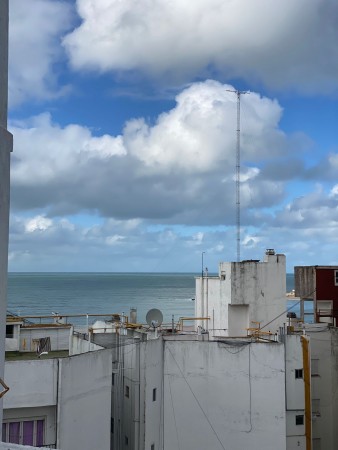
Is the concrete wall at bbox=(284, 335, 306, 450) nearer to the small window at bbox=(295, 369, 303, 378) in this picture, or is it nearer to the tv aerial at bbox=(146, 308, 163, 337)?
the small window at bbox=(295, 369, 303, 378)

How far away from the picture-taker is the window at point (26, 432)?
19.7 meters

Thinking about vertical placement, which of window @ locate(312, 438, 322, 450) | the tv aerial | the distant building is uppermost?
the distant building

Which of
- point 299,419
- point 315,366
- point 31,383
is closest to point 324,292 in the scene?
point 315,366

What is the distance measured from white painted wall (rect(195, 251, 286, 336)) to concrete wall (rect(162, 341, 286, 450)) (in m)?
7.36

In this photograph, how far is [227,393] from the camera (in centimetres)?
3114

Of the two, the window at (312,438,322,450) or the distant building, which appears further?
the distant building

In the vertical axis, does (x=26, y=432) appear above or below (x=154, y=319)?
below

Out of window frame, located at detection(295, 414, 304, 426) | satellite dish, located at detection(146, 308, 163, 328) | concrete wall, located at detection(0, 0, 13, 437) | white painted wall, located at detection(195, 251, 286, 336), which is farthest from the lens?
white painted wall, located at detection(195, 251, 286, 336)

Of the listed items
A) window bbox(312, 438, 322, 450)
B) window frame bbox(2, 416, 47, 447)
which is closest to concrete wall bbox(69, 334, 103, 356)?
window frame bbox(2, 416, 47, 447)

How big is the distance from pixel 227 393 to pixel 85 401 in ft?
39.8

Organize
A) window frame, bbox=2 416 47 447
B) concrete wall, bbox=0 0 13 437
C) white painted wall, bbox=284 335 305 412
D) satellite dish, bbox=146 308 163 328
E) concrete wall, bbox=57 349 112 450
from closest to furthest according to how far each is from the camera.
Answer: concrete wall, bbox=0 0 13 437, window frame, bbox=2 416 47 447, concrete wall, bbox=57 349 112 450, white painted wall, bbox=284 335 305 412, satellite dish, bbox=146 308 163 328

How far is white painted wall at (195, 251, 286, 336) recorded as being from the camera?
126 ft

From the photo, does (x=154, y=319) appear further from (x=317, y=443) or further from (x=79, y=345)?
(x=317, y=443)

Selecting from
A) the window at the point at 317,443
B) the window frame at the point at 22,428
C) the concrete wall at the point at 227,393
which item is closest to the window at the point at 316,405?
the window at the point at 317,443
